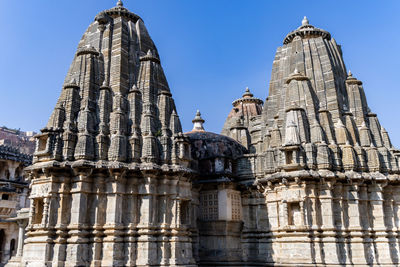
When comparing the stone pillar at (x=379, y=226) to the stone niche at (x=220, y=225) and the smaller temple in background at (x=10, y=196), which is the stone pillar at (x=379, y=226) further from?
the smaller temple in background at (x=10, y=196)

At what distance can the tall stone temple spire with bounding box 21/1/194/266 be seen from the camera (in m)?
16.7

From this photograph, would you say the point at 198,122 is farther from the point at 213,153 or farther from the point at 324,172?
the point at 324,172

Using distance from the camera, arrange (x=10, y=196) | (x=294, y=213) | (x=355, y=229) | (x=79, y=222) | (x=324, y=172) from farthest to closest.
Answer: (x=10, y=196)
(x=294, y=213)
(x=324, y=172)
(x=355, y=229)
(x=79, y=222)

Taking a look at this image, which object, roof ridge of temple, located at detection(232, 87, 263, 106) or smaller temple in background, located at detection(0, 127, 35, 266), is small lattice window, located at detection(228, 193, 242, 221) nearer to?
roof ridge of temple, located at detection(232, 87, 263, 106)

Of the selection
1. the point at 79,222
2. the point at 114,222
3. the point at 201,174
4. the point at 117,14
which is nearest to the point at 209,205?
the point at 201,174

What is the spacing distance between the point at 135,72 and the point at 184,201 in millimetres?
7431

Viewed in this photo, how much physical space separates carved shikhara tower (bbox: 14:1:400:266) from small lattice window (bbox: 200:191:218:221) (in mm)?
59

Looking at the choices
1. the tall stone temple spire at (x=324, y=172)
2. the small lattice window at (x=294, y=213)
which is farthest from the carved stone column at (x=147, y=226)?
the small lattice window at (x=294, y=213)

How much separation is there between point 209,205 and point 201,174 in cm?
185

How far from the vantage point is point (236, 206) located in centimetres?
2245

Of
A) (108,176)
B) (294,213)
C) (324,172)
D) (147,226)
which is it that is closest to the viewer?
(147,226)

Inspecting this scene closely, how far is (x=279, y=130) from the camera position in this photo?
870 inches

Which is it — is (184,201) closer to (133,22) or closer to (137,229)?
(137,229)

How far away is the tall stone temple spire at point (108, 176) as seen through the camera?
16.7 m
